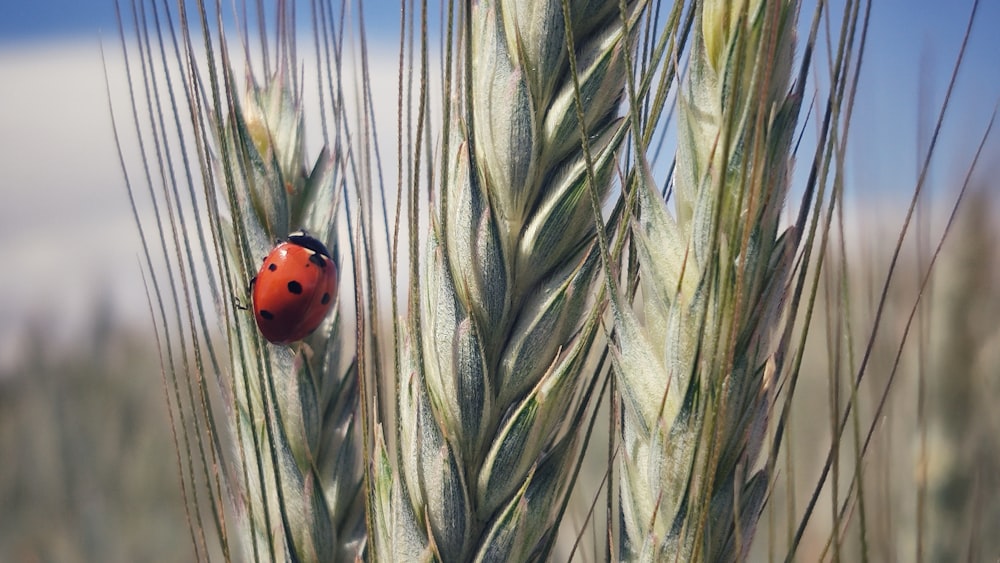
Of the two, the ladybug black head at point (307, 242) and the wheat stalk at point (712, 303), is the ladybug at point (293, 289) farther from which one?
the wheat stalk at point (712, 303)

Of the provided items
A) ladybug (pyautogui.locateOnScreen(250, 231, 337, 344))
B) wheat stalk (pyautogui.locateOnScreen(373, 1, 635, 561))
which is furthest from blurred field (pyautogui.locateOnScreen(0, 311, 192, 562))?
wheat stalk (pyautogui.locateOnScreen(373, 1, 635, 561))

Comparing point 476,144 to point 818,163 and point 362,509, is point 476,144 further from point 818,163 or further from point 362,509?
point 362,509

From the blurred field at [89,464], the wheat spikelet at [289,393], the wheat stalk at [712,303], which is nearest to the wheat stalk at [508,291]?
the wheat stalk at [712,303]

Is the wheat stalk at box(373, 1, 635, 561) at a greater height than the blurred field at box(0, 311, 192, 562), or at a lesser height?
greater

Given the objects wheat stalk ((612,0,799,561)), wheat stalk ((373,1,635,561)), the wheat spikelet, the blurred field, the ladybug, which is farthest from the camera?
the blurred field

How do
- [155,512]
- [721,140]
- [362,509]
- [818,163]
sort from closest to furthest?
[721,140] → [818,163] → [362,509] → [155,512]

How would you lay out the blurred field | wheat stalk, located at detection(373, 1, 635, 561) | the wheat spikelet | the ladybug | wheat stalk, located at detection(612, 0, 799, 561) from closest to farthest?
wheat stalk, located at detection(612, 0, 799, 561) → wheat stalk, located at detection(373, 1, 635, 561) → the wheat spikelet → the ladybug → the blurred field

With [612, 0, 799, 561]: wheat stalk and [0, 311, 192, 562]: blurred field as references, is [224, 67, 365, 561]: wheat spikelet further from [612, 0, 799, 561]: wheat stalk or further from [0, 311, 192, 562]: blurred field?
[0, 311, 192, 562]: blurred field

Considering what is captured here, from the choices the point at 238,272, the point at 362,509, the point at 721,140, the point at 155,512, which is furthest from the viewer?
the point at 155,512

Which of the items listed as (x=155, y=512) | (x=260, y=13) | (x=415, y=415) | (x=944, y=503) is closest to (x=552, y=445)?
(x=415, y=415)
